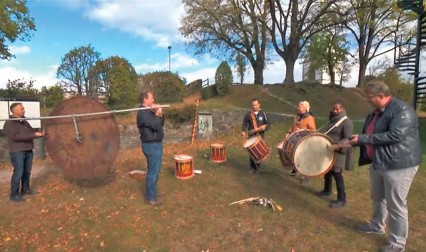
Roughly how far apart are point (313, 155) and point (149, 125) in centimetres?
302

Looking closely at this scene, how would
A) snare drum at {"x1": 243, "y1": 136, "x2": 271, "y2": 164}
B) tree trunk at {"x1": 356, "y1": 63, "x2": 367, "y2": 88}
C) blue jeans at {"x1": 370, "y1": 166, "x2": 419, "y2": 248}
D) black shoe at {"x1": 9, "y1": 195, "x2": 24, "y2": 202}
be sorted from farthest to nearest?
tree trunk at {"x1": 356, "y1": 63, "x2": 367, "y2": 88}
snare drum at {"x1": 243, "y1": 136, "x2": 271, "y2": 164}
black shoe at {"x1": 9, "y1": 195, "x2": 24, "y2": 202}
blue jeans at {"x1": 370, "y1": 166, "x2": 419, "y2": 248}

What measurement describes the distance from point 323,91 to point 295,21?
6.51 m

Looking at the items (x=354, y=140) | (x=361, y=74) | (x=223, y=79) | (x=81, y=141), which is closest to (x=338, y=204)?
(x=354, y=140)

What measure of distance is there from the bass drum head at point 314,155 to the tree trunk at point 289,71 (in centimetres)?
2332

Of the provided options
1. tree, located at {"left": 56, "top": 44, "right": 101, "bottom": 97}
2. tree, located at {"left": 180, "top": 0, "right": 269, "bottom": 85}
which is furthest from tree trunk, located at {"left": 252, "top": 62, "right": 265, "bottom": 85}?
tree, located at {"left": 56, "top": 44, "right": 101, "bottom": 97}

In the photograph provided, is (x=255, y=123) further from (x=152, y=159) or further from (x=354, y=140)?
(x=354, y=140)

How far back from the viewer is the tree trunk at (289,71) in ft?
90.7

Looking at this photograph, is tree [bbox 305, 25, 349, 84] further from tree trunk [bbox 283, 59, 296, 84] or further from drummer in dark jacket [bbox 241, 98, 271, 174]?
drummer in dark jacket [bbox 241, 98, 271, 174]

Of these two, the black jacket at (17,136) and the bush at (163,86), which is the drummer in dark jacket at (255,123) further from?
the bush at (163,86)

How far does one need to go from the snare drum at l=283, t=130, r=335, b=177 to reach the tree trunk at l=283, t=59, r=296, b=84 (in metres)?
23.3

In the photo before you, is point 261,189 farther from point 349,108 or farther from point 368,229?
point 349,108

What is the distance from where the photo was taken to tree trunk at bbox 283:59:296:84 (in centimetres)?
2766

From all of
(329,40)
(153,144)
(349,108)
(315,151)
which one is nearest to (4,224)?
(153,144)

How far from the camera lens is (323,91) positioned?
1088 inches
